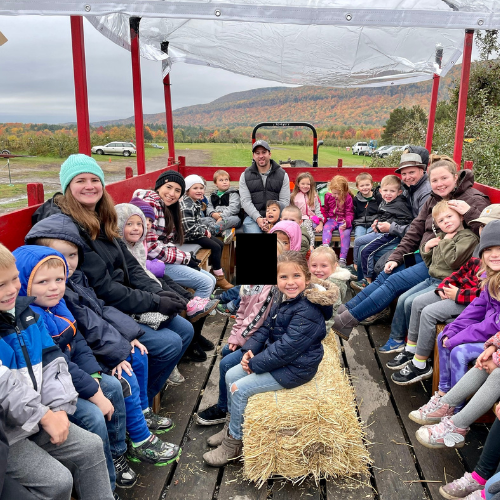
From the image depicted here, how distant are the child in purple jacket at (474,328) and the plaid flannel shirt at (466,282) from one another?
18 cm

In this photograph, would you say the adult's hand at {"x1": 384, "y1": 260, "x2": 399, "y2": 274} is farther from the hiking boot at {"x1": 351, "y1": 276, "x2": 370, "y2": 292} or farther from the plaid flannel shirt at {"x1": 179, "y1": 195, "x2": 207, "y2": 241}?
the plaid flannel shirt at {"x1": 179, "y1": 195, "x2": 207, "y2": 241}

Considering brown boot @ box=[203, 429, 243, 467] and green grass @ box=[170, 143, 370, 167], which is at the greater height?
green grass @ box=[170, 143, 370, 167]

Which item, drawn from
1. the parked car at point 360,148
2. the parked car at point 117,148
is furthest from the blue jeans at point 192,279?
the parked car at point 360,148

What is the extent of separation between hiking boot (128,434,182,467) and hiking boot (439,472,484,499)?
4.32 ft

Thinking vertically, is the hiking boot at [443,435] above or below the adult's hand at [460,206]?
below

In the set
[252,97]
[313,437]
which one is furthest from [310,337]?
[252,97]

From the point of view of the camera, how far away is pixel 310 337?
223 centimetres

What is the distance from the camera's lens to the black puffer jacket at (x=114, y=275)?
2.46m

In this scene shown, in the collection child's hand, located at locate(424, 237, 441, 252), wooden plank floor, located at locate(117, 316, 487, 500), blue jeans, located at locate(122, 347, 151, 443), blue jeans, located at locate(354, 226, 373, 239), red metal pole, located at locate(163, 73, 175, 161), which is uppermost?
red metal pole, located at locate(163, 73, 175, 161)

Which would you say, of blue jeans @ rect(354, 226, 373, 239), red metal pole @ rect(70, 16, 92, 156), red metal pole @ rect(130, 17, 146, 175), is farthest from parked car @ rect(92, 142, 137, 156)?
red metal pole @ rect(70, 16, 92, 156)

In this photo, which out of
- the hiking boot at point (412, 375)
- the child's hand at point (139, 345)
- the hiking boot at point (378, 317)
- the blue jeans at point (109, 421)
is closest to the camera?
the blue jeans at point (109, 421)

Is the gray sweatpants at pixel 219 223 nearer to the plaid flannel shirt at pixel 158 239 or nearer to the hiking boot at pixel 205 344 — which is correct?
the plaid flannel shirt at pixel 158 239

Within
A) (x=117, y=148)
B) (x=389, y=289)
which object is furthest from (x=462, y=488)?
(x=117, y=148)

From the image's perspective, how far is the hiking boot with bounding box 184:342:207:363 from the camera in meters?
3.31
